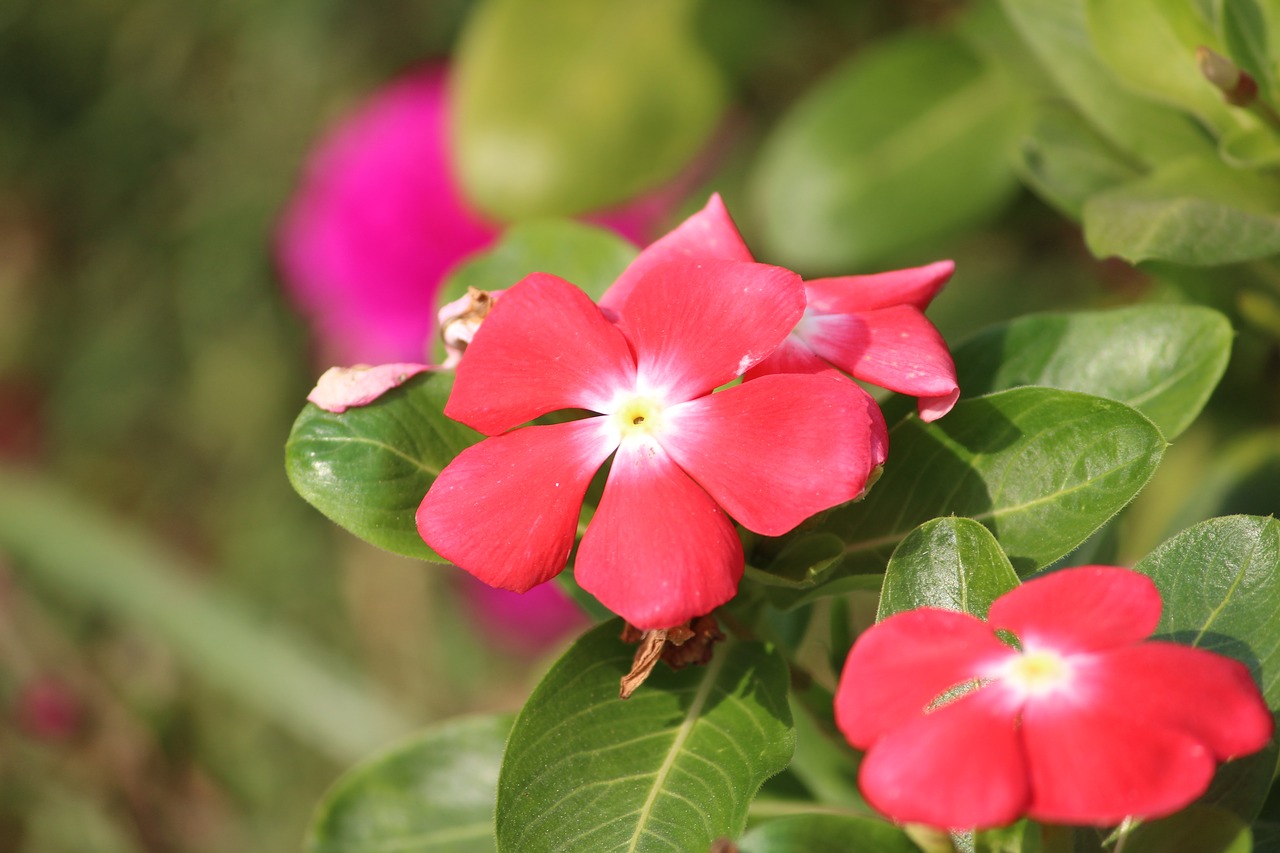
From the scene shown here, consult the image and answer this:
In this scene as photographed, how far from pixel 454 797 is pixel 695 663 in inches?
12.7

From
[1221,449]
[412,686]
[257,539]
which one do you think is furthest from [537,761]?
[257,539]

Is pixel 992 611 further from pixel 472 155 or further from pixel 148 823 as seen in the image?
pixel 148 823

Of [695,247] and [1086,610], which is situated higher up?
[695,247]

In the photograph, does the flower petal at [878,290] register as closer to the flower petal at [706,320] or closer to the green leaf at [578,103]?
the flower petal at [706,320]

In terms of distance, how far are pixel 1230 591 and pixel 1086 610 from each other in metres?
0.14

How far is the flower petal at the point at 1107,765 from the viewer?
1.32 ft

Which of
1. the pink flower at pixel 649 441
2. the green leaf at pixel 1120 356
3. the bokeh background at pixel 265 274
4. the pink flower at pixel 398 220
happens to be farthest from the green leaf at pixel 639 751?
the pink flower at pixel 398 220

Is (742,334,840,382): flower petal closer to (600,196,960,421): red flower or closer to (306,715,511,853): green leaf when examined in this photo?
(600,196,960,421): red flower

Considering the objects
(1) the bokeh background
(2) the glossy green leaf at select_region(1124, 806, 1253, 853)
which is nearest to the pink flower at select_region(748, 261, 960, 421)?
(2) the glossy green leaf at select_region(1124, 806, 1253, 853)

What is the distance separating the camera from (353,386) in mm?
623

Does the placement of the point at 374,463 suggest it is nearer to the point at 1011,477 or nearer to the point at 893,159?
the point at 1011,477

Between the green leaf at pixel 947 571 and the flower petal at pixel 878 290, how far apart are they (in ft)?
0.40

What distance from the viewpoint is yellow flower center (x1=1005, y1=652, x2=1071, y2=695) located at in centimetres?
44

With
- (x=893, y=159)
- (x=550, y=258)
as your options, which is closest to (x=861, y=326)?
(x=550, y=258)
